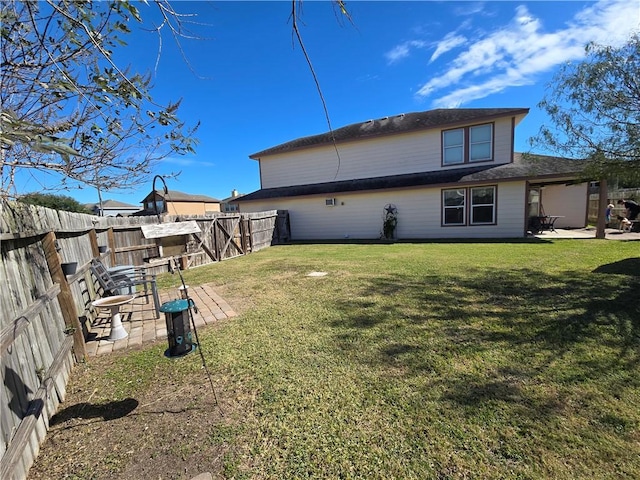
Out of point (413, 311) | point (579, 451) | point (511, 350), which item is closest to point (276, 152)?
point (413, 311)

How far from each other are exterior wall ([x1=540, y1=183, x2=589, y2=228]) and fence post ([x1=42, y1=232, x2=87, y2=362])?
71.2 ft

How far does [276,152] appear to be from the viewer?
19.1 metres

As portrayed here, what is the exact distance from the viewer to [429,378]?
114 inches

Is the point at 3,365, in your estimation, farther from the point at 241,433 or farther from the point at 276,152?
the point at 276,152

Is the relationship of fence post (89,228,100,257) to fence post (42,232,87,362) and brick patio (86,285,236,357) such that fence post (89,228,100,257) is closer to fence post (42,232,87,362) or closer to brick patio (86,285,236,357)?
brick patio (86,285,236,357)

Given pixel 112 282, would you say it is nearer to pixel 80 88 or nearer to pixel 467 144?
pixel 80 88

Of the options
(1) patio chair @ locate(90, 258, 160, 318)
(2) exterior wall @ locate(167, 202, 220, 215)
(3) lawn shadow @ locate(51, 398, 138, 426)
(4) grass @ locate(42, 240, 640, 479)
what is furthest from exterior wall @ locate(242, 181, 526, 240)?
(2) exterior wall @ locate(167, 202, 220, 215)

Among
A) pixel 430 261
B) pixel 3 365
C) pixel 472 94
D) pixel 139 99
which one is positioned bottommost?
pixel 430 261

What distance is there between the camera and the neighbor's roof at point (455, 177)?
36.6 feet

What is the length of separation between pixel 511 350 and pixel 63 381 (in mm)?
5054

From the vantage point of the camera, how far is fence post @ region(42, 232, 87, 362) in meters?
3.19

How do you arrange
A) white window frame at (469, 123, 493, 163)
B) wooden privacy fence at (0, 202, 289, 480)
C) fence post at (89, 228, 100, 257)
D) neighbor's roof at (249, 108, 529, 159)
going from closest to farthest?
wooden privacy fence at (0, 202, 289, 480)
fence post at (89, 228, 100, 257)
neighbor's roof at (249, 108, 529, 159)
white window frame at (469, 123, 493, 163)

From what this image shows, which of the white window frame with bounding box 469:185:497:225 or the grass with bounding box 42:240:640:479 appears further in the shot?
the white window frame with bounding box 469:185:497:225

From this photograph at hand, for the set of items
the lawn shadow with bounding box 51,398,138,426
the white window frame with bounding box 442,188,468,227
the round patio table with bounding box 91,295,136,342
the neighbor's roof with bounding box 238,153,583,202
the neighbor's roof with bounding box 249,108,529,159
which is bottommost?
the lawn shadow with bounding box 51,398,138,426
